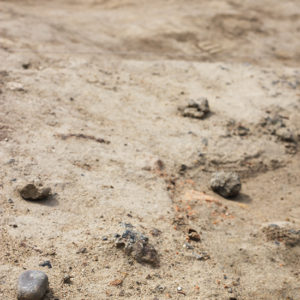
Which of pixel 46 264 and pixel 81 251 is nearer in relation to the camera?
pixel 46 264

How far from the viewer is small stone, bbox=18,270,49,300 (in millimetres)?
1848

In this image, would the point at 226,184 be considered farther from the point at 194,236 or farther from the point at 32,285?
the point at 32,285

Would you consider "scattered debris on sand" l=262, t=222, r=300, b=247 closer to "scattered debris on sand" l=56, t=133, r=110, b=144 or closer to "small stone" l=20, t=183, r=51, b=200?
"scattered debris on sand" l=56, t=133, r=110, b=144

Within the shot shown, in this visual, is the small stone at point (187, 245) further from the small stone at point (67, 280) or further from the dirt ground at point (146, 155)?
the small stone at point (67, 280)

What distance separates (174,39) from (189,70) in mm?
1097

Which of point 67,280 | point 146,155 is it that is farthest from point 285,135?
point 67,280

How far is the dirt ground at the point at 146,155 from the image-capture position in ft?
7.49

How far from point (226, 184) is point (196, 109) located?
42.3 inches

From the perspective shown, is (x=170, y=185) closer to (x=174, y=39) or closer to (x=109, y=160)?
(x=109, y=160)

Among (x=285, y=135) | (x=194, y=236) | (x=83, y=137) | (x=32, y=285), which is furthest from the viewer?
(x=285, y=135)

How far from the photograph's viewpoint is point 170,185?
10.4 ft

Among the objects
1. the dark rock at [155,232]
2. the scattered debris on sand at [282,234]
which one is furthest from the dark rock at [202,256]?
the scattered debris on sand at [282,234]

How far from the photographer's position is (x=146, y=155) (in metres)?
3.37

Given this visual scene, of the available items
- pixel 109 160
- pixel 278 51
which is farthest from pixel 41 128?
pixel 278 51
